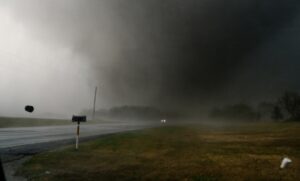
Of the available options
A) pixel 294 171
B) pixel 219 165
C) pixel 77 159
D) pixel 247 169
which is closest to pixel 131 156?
pixel 77 159

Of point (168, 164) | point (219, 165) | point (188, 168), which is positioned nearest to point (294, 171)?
point (219, 165)

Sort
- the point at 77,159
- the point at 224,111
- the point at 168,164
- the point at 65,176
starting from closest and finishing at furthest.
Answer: the point at 65,176 < the point at 168,164 < the point at 77,159 < the point at 224,111

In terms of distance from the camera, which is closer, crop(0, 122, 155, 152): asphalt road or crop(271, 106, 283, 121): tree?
crop(0, 122, 155, 152): asphalt road

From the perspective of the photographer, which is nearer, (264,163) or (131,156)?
(264,163)

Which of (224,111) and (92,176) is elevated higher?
(224,111)

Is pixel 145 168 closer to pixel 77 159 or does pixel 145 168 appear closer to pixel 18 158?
pixel 77 159

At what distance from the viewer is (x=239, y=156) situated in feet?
51.5

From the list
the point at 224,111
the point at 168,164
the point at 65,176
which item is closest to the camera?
the point at 65,176

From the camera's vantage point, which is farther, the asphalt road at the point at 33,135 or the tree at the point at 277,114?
the tree at the point at 277,114

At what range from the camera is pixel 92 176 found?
1072cm

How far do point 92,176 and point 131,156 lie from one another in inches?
213

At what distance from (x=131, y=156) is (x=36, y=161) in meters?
4.68

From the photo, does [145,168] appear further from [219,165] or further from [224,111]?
[224,111]

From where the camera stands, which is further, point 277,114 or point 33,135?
point 277,114
